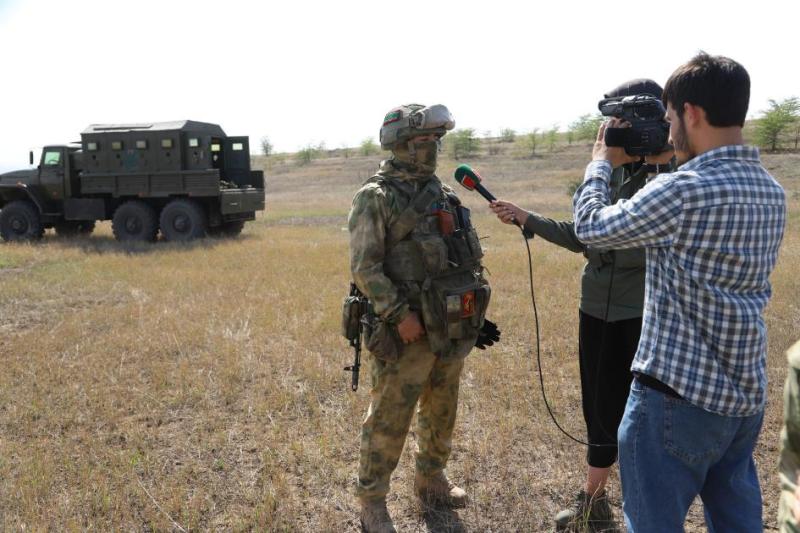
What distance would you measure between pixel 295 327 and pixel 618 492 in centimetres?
372

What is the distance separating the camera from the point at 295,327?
20.0 feet

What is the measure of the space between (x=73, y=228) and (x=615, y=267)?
15023 millimetres

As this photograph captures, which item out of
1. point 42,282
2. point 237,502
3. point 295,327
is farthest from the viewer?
point 42,282

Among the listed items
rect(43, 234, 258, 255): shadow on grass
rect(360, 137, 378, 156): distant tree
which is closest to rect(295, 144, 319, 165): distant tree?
rect(360, 137, 378, 156): distant tree

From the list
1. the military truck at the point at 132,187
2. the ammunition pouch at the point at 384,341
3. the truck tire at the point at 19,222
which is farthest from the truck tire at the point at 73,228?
the ammunition pouch at the point at 384,341

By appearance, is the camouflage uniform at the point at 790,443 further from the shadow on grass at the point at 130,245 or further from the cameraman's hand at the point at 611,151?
the shadow on grass at the point at 130,245

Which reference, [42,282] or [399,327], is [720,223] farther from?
[42,282]

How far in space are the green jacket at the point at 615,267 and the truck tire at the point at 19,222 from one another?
14.0 m

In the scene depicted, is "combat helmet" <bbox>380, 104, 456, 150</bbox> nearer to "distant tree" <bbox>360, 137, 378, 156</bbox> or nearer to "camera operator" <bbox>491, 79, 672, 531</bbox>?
"camera operator" <bbox>491, 79, 672, 531</bbox>

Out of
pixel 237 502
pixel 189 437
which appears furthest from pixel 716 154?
pixel 189 437

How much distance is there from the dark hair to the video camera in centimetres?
36

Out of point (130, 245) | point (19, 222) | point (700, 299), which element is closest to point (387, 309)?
point (700, 299)

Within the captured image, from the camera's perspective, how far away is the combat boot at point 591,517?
2.80 m

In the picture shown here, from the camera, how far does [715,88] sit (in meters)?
1.53
